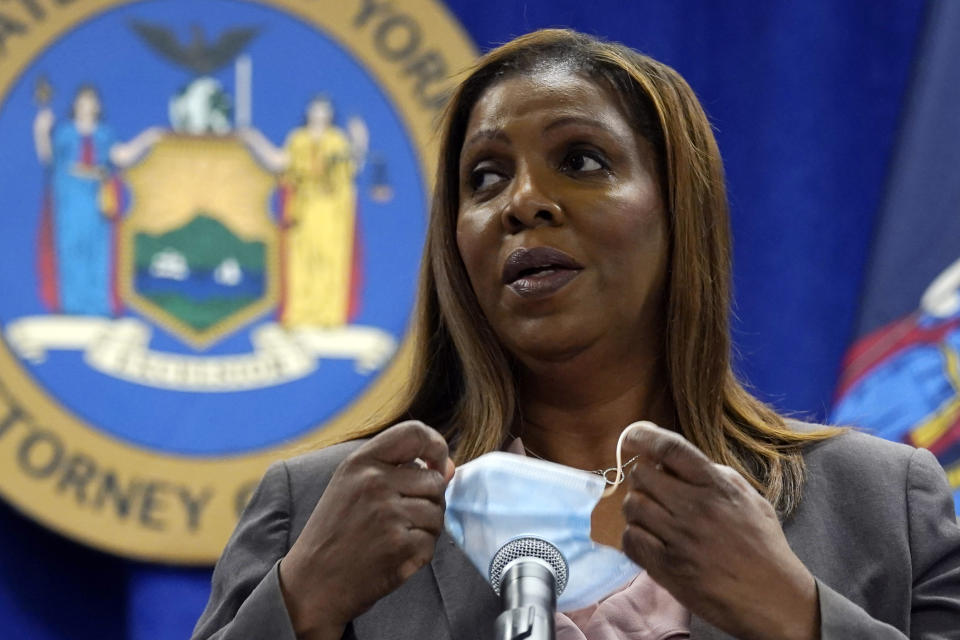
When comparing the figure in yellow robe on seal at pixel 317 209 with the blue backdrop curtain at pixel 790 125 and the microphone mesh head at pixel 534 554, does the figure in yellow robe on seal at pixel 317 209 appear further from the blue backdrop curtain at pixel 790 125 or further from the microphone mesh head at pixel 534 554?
the microphone mesh head at pixel 534 554

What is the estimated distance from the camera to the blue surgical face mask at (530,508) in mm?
1264

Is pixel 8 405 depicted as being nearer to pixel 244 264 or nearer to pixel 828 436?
pixel 244 264

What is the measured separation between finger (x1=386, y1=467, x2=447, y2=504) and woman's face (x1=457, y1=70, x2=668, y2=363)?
0.34m

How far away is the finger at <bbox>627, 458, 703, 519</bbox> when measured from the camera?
3.75 ft

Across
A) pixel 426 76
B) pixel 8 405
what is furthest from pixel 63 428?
pixel 426 76

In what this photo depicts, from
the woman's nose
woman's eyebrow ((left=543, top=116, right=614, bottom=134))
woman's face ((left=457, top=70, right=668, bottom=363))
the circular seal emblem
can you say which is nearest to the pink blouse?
woman's face ((left=457, top=70, right=668, bottom=363))

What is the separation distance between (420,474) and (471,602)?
0.24 metres

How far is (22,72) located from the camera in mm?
2799

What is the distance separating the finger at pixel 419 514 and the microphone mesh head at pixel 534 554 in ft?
0.30


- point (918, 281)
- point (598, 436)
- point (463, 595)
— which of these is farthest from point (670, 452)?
point (918, 281)

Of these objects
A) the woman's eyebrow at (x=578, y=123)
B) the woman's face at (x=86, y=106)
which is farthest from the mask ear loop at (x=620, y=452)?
the woman's face at (x=86, y=106)

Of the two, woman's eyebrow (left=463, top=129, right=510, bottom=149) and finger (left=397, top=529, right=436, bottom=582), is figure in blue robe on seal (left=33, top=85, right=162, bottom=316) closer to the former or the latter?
woman's eyebrow (left=463, top=129, right=510, bottom=149)

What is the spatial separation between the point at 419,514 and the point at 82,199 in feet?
5.84

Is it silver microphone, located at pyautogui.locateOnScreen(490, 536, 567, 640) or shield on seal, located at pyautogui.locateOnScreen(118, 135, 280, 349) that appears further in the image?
shield on seal, located at pyautogui.locateOnScreen(118, 135, 280, 349)
